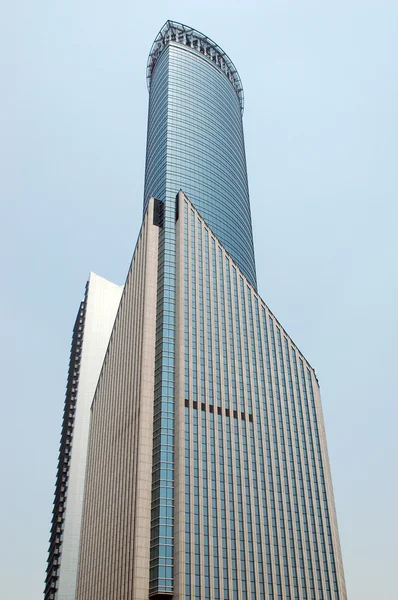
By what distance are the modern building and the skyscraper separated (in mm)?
24838

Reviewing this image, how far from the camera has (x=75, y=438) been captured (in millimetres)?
168375

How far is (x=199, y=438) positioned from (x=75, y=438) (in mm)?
84292

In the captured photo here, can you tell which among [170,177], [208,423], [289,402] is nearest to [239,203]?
[170,177]

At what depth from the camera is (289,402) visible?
109188 millimetres

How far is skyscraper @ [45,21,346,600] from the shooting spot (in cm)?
8488

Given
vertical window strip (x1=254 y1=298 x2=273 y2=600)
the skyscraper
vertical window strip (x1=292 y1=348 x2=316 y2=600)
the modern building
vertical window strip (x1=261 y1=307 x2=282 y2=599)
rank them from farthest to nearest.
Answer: the modern building < vertical window strip (x1=292 y1=348 x2=316 y2=600) < vertical window strip (x1=261 y1=307 x2=282 y2=599) < vertical window strip (x1=254 y1=298 x2=273 y2=600) < the skyscraper

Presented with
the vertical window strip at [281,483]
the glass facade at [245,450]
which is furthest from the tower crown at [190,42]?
the vertical window strip at [281,483]

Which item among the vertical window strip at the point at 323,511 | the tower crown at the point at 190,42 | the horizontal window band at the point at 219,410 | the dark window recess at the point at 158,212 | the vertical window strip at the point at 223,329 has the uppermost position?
the tower crown at the point at 190,42

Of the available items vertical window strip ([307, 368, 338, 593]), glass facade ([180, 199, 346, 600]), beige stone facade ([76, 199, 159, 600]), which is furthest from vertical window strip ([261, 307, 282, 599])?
beige stone facade ([76, 199, 159, 600])

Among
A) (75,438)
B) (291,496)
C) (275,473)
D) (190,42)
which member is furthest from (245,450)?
(190,42)

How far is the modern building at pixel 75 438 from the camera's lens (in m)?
147

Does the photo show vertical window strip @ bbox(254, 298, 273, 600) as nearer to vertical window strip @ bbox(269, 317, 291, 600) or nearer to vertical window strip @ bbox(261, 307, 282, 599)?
vertical window strip @ bbox(261, 307, 282, 599)

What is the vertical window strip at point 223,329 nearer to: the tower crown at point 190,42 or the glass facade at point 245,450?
the glass facade at point 245,450

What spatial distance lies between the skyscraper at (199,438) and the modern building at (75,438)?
24.8 meters
